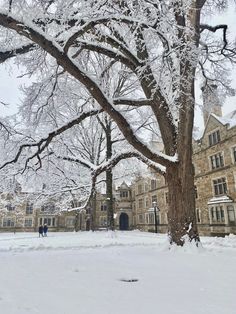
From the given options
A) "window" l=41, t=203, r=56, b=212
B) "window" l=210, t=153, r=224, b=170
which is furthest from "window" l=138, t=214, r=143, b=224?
"window" l=210, t=153, r=224, b=170

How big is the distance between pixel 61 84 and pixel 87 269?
362 inches

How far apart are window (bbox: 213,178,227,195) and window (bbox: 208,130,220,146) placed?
3.87m

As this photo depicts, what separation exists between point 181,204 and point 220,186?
871 inches

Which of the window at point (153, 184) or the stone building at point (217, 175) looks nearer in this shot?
the stone building at point (217, 175)

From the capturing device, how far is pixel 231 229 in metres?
26.0

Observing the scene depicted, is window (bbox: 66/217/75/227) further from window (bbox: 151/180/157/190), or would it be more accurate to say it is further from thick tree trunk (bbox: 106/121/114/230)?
thick tree trunk (bbox: 106/121/114/230)

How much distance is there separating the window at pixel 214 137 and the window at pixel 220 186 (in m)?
3.87

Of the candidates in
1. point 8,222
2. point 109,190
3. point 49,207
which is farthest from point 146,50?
point 8,222

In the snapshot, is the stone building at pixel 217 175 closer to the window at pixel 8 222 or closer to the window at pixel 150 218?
the window at pixel 150 218

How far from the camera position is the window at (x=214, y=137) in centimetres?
2914

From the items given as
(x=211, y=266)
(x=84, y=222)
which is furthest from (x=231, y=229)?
(x=84, y=222)

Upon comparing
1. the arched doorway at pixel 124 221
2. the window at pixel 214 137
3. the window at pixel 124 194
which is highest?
the window at pixel 214 137

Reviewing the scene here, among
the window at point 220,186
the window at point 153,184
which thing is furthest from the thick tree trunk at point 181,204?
the window at point 153,184

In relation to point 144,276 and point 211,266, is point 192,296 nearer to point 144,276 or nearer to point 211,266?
point 144,276
